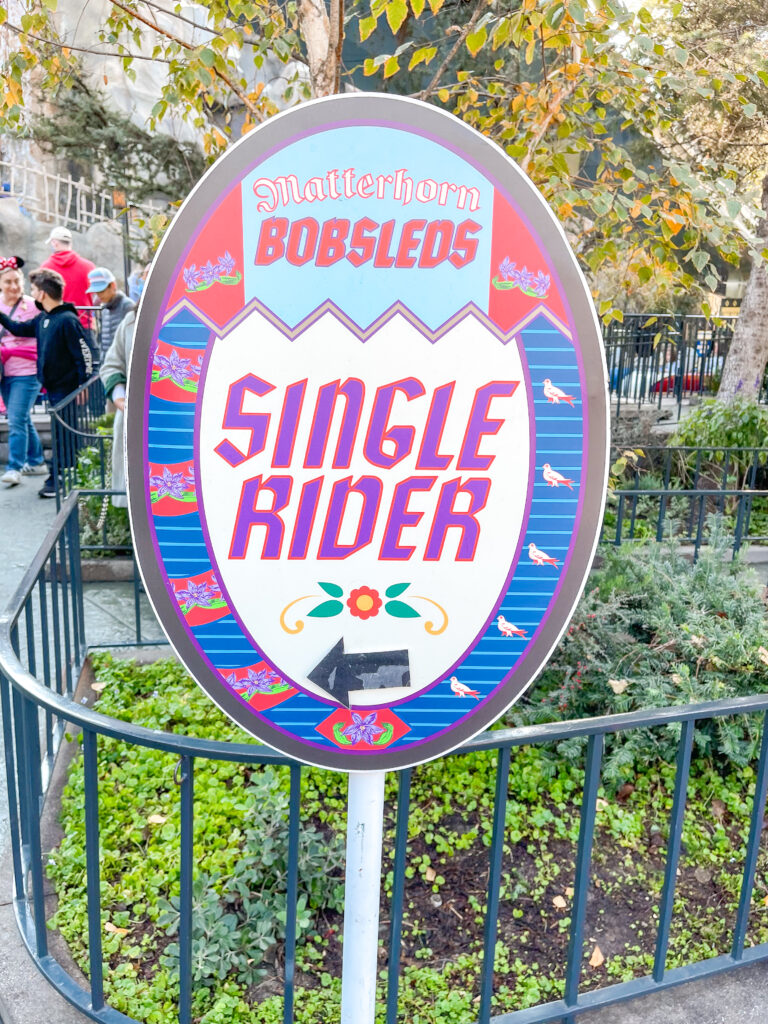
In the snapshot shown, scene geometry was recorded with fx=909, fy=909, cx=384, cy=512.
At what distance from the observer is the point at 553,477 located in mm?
1555

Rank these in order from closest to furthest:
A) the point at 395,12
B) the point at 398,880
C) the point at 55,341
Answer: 1. the point at 398,880
2. the point at 395,12
3. the point at 55,341

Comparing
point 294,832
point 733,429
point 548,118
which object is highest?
point 548,118

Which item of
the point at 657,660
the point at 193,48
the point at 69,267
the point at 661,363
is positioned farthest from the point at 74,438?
the point at 661,363

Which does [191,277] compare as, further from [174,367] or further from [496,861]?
[496,861]

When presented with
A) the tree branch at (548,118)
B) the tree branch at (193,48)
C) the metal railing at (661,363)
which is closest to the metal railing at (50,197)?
the metal railing at (661,363)

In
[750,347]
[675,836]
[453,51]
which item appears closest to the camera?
[675,836]

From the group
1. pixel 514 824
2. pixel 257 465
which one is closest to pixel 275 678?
pixel 257 465

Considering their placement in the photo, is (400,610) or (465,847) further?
(465,847)

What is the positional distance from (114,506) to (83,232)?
18759mm

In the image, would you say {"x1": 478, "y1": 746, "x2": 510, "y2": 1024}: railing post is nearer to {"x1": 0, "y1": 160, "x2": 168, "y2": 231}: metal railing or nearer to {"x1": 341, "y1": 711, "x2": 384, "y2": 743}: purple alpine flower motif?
{"x1": 341, "y1": 711, "x2": 384, "y2": 743}: purple alpine flower motif

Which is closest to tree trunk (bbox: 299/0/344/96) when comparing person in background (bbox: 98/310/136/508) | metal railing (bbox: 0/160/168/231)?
person in background (bbox: 98/310/136/508)

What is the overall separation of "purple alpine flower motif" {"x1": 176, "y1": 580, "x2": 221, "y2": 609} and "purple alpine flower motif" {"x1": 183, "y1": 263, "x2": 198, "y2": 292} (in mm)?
494

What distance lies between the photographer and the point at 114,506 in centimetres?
611

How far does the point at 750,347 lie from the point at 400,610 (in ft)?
29.9
